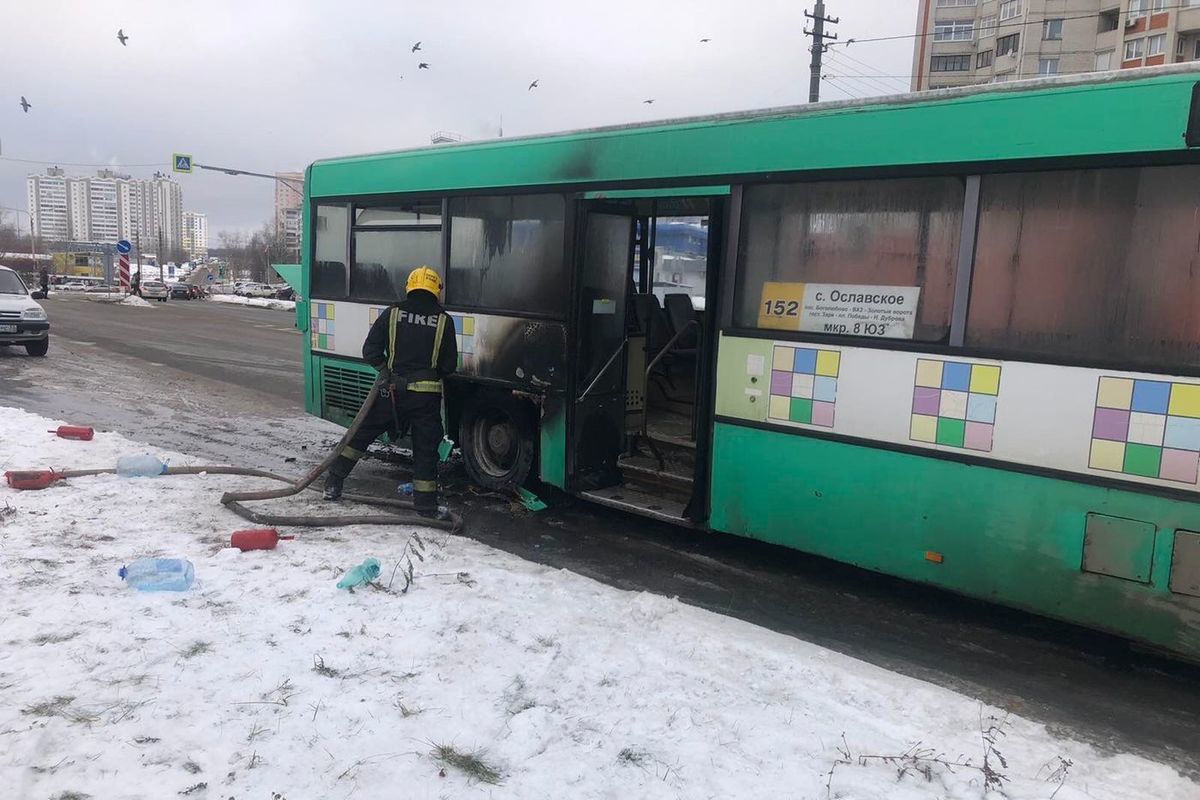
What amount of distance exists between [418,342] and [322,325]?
265 cm

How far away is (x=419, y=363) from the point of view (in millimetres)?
6293

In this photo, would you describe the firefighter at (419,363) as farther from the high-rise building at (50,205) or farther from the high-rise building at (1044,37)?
the high-rise building at (50,205)

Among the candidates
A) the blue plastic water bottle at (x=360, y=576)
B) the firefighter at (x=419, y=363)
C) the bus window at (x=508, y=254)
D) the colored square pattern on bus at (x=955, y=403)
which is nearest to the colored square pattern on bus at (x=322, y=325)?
the bus window at (x=508, y=254)

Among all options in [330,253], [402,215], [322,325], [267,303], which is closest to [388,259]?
[402,215]

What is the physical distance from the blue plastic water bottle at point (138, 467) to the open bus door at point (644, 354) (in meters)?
3.57

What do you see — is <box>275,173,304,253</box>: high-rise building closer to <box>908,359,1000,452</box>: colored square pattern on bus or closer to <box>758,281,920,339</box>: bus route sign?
<box>758,281,920,339</box>: bus route sign

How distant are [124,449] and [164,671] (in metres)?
5.01

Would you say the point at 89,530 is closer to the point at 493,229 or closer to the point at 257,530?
the point at 257,530

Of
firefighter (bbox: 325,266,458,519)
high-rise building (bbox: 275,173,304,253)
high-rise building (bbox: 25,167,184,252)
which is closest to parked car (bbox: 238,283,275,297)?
high-rise building (bbox: 275,173,304,253)

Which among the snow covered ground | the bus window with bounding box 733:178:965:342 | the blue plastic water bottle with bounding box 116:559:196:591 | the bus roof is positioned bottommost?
the snow covered ground

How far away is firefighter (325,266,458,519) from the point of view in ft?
20.6

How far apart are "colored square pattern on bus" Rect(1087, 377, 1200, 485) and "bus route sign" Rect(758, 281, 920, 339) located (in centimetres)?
106

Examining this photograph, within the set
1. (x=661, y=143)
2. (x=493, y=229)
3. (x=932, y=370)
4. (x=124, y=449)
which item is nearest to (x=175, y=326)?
(x=124, y=449)

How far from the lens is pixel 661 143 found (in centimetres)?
569
